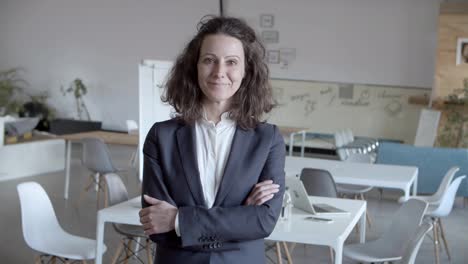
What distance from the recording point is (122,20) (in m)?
15.6

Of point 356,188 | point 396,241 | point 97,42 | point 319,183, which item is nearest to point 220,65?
point 396,241

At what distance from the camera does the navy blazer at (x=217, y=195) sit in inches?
78.0

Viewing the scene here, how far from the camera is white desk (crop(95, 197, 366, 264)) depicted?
11.9ft

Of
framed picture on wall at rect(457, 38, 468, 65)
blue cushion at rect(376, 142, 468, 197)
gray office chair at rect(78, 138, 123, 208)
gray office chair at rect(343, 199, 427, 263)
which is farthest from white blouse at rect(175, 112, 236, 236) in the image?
framed picture on wall at rect(457, 38, 468, 65)

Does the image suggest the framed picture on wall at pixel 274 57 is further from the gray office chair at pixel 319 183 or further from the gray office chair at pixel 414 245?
the gray office chair at pixel 414 245

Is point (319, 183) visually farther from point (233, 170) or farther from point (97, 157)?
point (233, 170)

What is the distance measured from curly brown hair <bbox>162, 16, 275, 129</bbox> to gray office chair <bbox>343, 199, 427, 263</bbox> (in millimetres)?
2203

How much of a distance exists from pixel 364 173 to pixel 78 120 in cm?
1059

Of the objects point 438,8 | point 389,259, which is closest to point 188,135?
point 389,259

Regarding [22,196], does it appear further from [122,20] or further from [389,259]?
[122,20]

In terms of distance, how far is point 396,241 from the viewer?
13.8 ft

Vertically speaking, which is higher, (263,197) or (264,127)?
(264,127)

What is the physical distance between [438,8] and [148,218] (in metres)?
11.6

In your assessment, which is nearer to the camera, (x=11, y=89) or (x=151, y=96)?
(x=151, y=96)
